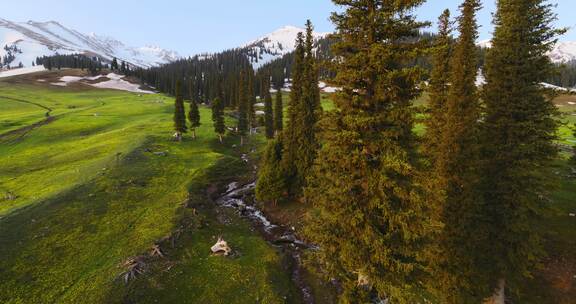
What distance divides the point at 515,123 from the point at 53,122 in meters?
87.0

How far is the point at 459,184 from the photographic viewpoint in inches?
782

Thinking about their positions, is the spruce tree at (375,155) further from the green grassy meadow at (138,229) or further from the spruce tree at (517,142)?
the spruce tree at (517,142)

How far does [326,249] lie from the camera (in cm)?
1446

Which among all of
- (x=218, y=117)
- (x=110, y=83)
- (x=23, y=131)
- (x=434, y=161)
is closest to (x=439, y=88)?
(x=434, y=161)

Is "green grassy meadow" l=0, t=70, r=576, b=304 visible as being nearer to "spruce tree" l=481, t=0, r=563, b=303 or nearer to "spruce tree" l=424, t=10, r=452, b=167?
"spruce tree" l=481, t=0, r=563, b=303

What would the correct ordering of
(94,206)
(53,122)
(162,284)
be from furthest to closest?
(53,122)
(94,206)
(162,284)

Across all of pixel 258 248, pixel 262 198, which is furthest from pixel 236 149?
pixel 258 248

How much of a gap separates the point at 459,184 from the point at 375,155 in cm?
1000

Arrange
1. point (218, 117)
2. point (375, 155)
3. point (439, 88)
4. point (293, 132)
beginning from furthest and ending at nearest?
1. point (218, 117)
2. point (293, 132)
3. point (439, 88)
4. point (375, 155)

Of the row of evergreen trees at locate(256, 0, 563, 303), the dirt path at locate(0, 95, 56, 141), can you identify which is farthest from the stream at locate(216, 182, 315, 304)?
the dirt path at locate(0, 95, 56, 141)

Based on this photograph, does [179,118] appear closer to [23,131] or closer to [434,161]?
[23,131]

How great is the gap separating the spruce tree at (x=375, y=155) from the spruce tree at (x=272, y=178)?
A: 2279 cm

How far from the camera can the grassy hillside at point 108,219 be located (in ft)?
66.5

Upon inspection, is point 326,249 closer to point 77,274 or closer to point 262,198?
point 77,274
